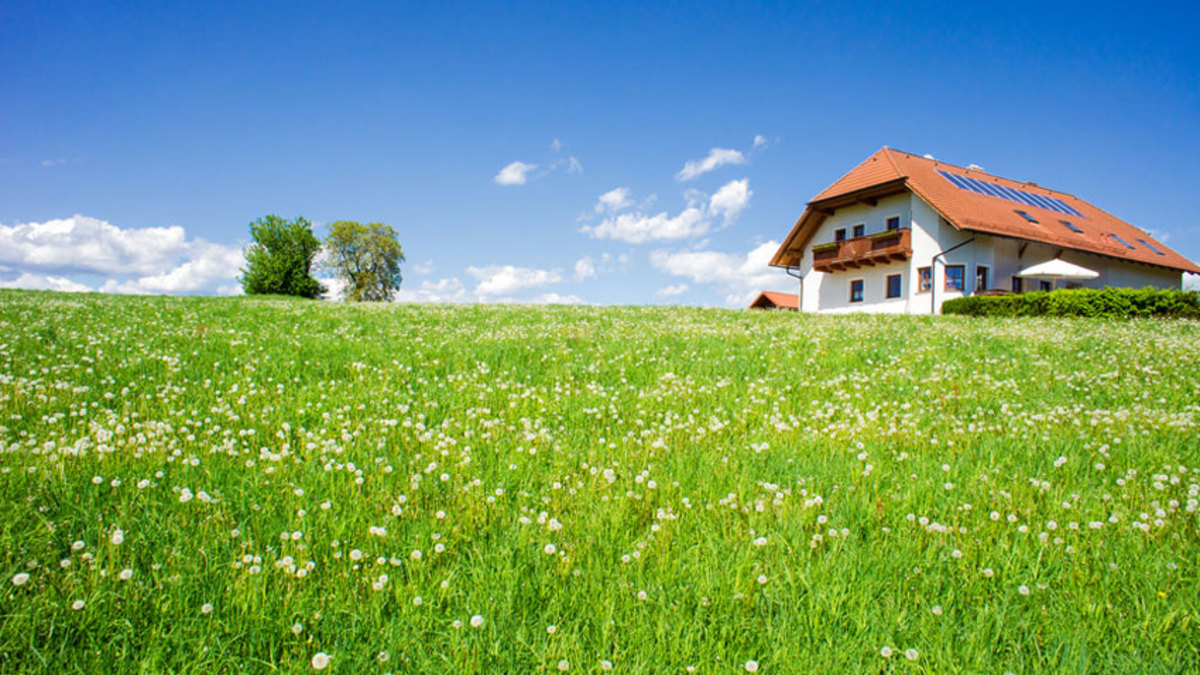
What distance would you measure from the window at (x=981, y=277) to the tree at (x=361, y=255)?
57.5 m

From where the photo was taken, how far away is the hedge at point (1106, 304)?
20719 millimetres

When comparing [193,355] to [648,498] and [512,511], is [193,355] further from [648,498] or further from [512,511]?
[648,498]

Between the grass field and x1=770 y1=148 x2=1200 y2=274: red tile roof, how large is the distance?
2746 centimetres

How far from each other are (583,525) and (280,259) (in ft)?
226

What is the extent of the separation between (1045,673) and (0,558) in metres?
4.64

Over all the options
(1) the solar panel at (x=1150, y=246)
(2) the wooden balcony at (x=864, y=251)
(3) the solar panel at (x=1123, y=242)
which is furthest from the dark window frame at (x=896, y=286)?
(1) the solar panel at (x=1150, y=246)

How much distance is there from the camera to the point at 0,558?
8.66 ft

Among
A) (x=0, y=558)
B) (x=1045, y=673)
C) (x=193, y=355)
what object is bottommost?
(x=1045, y=673)

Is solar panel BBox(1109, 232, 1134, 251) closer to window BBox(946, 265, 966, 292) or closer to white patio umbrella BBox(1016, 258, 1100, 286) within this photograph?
white patio umbrella BBox(1016, 258, 1100, 286)

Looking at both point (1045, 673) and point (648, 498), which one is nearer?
point (1045, 673)

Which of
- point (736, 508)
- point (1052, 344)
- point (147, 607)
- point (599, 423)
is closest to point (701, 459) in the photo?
point (736, 508)

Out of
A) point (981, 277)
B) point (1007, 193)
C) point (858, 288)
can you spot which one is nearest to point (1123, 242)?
point (1007, 193)

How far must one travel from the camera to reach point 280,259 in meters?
61.5

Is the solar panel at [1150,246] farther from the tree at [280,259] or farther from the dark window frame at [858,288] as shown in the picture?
the tree at [280,259]
